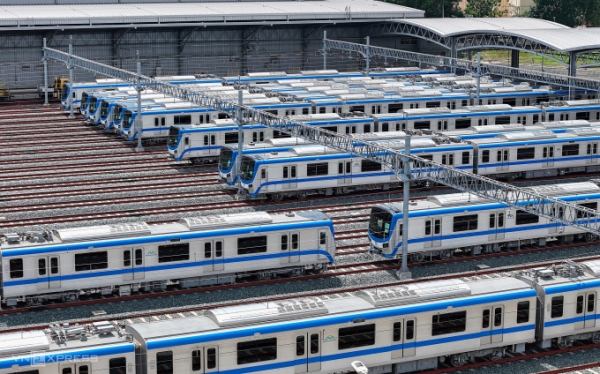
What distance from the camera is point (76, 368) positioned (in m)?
23.2

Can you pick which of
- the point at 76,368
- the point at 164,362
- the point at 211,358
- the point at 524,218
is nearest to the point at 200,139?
the point at 524,218

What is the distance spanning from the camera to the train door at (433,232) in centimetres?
3706

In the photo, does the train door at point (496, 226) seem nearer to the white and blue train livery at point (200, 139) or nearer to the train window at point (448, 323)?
the train window at point (448, 323)

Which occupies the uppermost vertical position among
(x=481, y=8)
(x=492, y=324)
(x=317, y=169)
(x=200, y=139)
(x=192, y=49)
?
(x=481, y=8)

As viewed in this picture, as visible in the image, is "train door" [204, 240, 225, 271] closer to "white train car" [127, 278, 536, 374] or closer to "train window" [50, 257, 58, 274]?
"train window" [50, 257, 58, 274]

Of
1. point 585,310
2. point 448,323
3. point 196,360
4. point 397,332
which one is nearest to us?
point 196,360

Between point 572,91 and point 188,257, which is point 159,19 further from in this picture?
point 188,257

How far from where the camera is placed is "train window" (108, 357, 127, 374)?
77.0 feet

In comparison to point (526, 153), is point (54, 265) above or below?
below

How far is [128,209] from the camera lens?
4541cm

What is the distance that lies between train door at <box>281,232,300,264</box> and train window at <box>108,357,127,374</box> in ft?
40.2

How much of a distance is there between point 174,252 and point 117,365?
10329mm

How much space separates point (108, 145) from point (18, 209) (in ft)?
52.1

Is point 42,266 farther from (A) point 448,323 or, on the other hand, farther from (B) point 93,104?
(B) point 93,104
